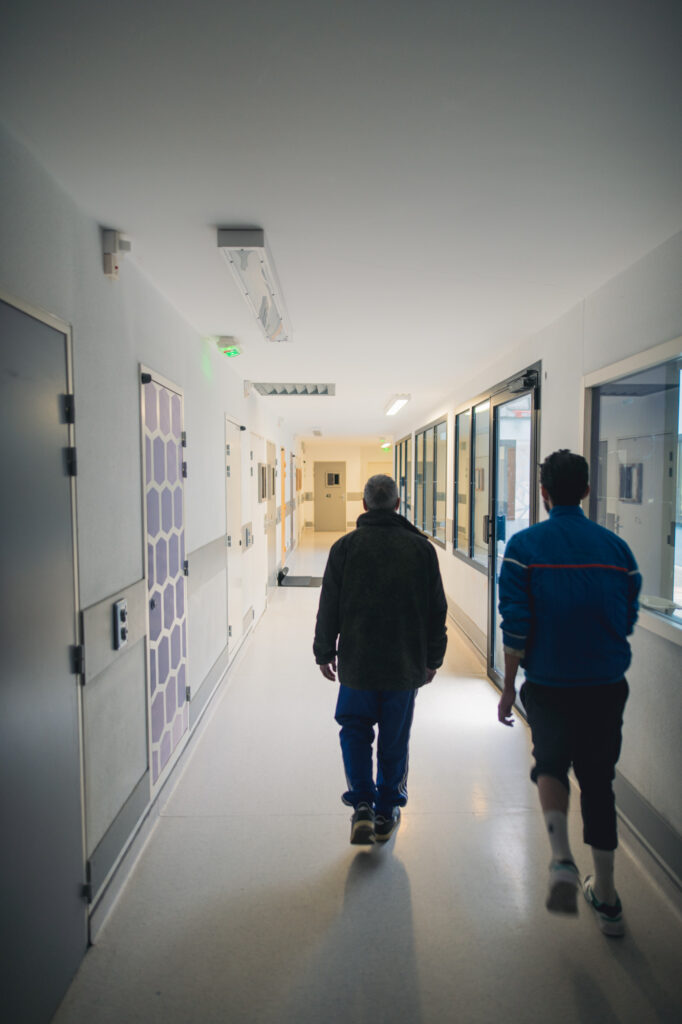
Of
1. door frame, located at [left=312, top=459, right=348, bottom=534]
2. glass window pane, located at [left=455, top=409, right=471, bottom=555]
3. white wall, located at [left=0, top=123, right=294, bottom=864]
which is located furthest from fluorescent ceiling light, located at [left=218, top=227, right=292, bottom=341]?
door frame, located at [left=312, top=459, right=348, bottom=534]

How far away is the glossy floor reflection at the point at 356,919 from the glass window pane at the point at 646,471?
123 centimetres

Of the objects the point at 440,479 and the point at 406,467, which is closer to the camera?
the point at 440,479

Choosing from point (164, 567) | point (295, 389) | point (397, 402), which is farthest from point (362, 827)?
point (397, 402)

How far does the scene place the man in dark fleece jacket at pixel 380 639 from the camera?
2174mm

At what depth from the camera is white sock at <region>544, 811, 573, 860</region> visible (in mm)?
1593

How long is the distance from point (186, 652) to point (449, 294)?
259cm

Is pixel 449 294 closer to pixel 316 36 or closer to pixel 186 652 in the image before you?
pixel 316 36

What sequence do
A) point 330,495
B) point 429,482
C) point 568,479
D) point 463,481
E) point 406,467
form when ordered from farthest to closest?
point 330,495
point 406,467
point 429,482
point 463,481
point 568,479

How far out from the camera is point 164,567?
9.37 feet

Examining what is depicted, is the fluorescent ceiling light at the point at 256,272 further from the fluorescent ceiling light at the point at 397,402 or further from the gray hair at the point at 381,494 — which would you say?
the fluorescent ceiling light at the point at 397,402

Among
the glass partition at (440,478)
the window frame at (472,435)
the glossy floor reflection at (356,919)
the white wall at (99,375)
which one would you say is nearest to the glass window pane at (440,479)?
the glass partition at (440,478)

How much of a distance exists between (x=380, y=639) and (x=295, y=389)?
171 inches

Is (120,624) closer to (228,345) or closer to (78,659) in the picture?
(78,659)

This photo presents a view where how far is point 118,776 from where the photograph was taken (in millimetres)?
2168
